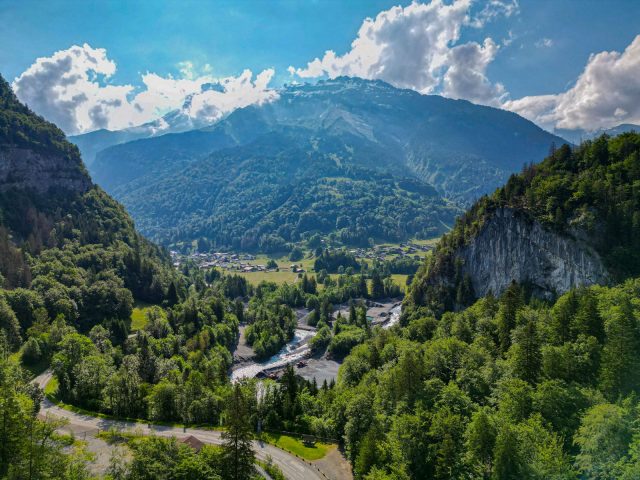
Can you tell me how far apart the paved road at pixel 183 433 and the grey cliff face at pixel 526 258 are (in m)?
74.4

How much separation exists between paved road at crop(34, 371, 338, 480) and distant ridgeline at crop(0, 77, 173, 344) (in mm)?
48845

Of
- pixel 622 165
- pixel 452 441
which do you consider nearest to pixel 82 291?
pixel 452 441

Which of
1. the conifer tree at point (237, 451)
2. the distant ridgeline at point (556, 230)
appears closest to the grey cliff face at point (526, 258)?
the distant ridgeline at point (556, 230)

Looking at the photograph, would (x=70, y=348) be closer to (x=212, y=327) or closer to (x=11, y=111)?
(x=212, y=327)

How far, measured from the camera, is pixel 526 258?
12238 cm

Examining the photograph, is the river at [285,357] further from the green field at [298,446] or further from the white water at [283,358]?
the green field at [298,446]

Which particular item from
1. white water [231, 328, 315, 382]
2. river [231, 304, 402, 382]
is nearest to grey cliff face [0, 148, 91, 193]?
river [231, 304, 402, 382]

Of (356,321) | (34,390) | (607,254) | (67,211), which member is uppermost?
(67,211)

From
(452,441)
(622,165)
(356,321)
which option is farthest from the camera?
(356,321)

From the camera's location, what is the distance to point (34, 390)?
78.8 metres

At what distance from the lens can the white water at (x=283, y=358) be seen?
473 feet

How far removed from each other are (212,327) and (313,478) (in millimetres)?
99553

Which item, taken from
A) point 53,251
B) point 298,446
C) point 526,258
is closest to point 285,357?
point 298,446

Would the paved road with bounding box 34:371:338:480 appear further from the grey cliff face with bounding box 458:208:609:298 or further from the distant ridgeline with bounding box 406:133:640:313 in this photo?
the distant ridgeline with bounding box 406:133:640:313
